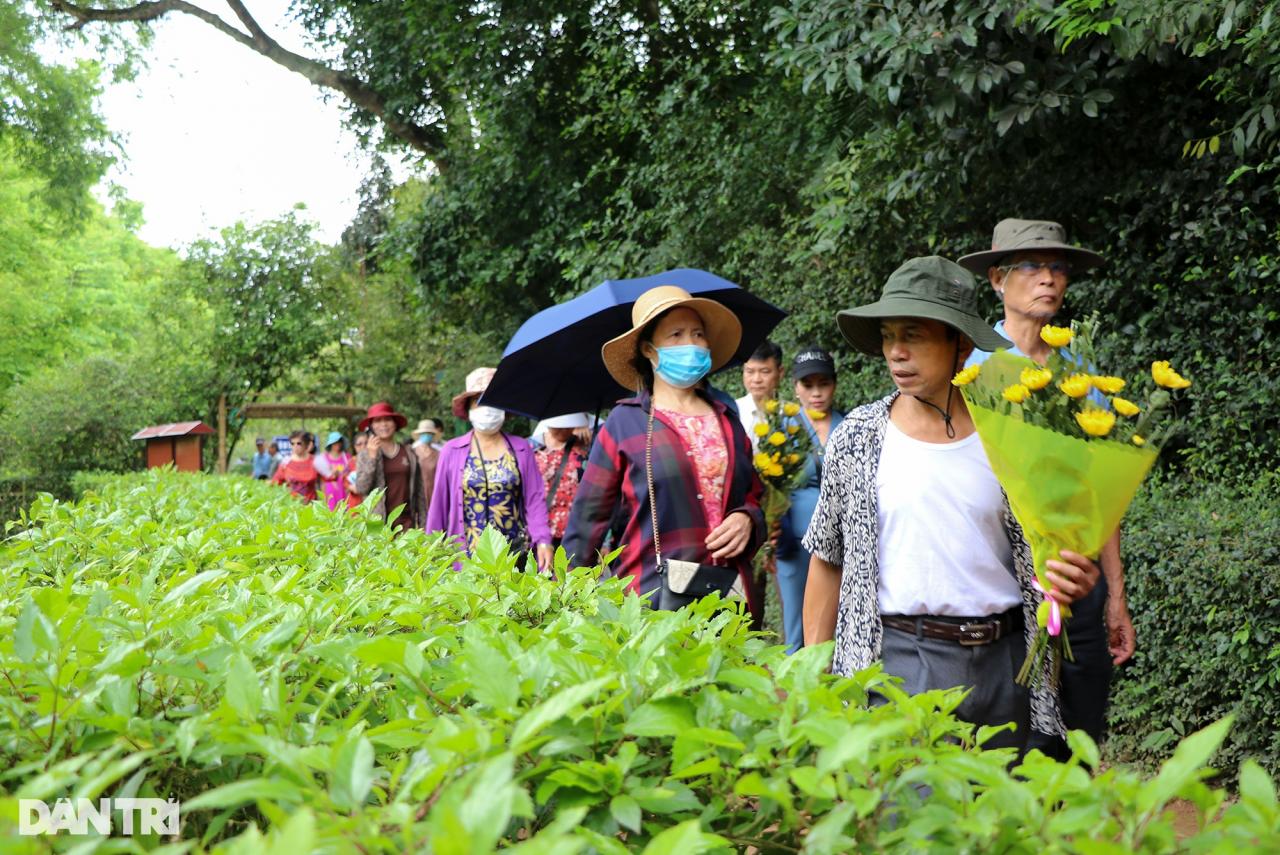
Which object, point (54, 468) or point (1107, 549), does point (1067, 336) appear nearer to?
point (1107, 549)

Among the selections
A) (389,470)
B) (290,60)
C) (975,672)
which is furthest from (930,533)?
(290,60)

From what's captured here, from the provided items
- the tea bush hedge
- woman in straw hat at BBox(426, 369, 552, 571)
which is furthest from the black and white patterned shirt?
woman in straw hat at BBox(426, 369, 552, 571)

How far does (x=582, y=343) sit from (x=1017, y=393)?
3.76 meters

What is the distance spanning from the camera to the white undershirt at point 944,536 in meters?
3.46

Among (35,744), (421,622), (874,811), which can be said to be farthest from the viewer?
(421,622)

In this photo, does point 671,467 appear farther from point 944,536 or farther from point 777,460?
point 944,536

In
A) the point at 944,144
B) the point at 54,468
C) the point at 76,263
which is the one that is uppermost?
the point at 76,263

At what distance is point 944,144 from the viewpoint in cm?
797

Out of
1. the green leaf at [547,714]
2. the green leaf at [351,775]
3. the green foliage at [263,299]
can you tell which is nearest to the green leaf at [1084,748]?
the green leaf at [547,714]

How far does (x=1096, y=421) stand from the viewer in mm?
2959

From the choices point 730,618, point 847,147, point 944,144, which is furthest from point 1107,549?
point 847,147

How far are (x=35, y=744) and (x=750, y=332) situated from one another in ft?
16.1

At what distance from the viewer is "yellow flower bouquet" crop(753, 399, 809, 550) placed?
5.12 meters

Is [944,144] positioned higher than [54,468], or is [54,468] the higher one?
[944,144]
